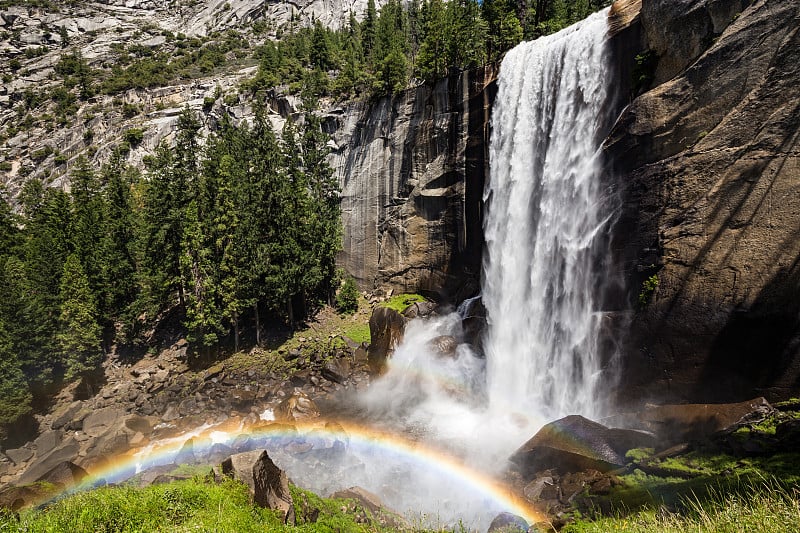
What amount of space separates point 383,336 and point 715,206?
66.6 feet

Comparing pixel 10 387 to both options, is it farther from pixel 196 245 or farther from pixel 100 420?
pixel 196 245

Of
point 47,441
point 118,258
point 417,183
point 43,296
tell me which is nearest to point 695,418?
point 417,183

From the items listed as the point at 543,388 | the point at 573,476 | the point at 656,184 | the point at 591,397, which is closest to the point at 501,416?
the point at 543,388

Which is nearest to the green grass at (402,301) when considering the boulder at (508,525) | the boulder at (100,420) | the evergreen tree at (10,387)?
the boulder at (100,420)

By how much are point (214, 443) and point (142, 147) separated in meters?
65.2

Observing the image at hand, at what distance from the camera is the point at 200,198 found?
2973 centimetres

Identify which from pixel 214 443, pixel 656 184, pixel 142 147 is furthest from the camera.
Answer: pixel 142 147

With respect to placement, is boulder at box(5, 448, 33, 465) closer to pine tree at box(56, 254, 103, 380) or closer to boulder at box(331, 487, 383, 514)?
pine tree at box(56, 254, 103, 380)

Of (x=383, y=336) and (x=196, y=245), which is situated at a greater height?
(x=196, y=245)

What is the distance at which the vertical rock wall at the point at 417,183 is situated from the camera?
3055 centimetres

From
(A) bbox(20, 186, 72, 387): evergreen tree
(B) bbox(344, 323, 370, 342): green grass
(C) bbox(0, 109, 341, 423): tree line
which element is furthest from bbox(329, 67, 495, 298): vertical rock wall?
(A) bbox(20, 186, 72, 387): evergreen tree

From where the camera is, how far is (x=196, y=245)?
27250 millimetres

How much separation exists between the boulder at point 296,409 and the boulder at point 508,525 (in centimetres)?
1361

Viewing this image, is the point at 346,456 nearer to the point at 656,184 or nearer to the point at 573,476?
the point at 573,476
